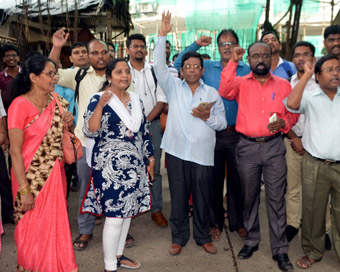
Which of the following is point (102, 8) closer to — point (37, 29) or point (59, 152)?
point (37, 29)

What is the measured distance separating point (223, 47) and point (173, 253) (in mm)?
2361

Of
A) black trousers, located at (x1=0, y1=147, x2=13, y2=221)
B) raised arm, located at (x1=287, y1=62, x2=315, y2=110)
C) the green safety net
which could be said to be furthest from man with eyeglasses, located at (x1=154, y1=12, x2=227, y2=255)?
the green safety net

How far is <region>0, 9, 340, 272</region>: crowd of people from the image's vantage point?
300cm

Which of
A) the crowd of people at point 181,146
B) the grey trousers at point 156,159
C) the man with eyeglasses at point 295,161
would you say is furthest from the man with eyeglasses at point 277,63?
the grey trousers at point 156,159

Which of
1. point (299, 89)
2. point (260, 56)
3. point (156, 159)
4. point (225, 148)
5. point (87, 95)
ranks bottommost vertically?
point (156, 159)

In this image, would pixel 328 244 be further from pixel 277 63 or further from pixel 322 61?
pixel 277 63

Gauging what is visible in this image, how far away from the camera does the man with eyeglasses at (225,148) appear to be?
4.07 m

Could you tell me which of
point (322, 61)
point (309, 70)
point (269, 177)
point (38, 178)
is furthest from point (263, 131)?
point (38, 178)

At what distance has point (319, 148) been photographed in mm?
3350

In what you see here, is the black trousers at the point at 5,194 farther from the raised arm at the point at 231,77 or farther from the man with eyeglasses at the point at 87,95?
the raised arm at the point at 231,77

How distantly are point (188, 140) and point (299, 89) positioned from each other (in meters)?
1.18

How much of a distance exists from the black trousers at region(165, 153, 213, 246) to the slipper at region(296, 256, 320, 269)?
3.09 ft

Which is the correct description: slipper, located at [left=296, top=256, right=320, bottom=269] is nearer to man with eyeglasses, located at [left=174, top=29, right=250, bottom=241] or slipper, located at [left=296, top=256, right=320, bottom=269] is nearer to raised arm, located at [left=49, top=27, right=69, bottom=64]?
man with eyeglasses, located at [left=174, top=29, right=250, bottom=241]

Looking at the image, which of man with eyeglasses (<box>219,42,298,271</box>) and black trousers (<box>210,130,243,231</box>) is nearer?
man with eyeglasses (<box>219,42,298,271</box>)
